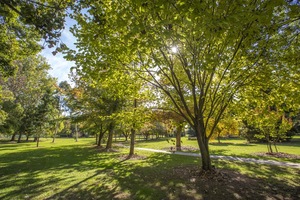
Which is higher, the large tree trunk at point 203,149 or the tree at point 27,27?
the tree at point 27,27

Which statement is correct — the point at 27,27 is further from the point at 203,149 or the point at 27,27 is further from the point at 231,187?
the point at 231,187

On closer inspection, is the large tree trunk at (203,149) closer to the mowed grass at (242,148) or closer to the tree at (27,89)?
the mowed grass at (242,148)

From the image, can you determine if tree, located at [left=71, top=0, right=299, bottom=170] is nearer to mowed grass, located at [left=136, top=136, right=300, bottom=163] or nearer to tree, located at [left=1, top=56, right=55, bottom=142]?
mowed grass, located at [left=136, top=136, right=300, bottom=163]

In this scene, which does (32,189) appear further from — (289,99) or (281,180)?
(289,99)

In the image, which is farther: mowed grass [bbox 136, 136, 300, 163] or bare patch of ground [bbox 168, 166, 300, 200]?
mowed grass [bbox 136, 136, 300, 163]

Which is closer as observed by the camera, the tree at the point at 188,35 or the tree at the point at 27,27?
the tree at the point at 188,35

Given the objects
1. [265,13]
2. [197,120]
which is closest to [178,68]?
[197,120]

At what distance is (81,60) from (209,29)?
13.4 feet

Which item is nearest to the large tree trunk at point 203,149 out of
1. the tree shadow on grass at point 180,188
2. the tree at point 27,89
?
the tree shadow on grass at point 180,188

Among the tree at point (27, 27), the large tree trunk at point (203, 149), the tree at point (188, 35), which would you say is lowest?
the large tree trunk at point (203, 149)

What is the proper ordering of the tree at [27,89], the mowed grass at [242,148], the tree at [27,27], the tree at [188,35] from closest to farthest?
1. the tree at [188,35]
2. the tree at [27,27]
3. the mowed grass at [242,148]
4. the tree at [27,89]

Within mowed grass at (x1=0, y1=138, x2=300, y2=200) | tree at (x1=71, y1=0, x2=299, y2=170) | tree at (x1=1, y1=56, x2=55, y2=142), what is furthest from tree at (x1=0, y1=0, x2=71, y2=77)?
tree at (x1=1, y1=56, x2=55, y2=142)

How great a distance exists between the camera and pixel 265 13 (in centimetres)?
331

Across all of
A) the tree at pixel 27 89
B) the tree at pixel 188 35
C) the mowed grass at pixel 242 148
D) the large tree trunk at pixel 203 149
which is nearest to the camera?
the tree at pixel 188 35
